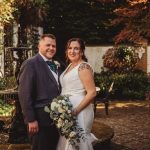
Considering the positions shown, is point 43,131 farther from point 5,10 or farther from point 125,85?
point 125,85

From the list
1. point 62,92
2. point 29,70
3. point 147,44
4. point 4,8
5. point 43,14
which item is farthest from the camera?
point 147,44

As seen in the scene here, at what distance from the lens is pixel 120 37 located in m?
16.4

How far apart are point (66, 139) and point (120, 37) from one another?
1160cm

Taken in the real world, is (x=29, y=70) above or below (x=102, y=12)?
below

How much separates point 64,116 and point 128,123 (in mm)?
7624

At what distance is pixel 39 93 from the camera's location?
5062 mm

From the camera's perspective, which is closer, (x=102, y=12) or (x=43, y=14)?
(x=43, y=14)

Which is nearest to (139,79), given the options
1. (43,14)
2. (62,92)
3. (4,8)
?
(43,14)

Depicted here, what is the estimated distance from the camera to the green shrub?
18812mm

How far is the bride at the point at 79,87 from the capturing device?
17.1ft

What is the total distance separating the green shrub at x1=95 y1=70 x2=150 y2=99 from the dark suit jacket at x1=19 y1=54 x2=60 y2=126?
13.8m

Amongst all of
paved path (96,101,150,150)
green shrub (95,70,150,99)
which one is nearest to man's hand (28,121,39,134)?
paved path (96,101,150,150)

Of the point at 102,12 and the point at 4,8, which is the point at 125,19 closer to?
the point at 4,8

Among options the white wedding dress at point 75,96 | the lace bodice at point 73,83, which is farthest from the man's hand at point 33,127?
the lace bodice at point 73,83
